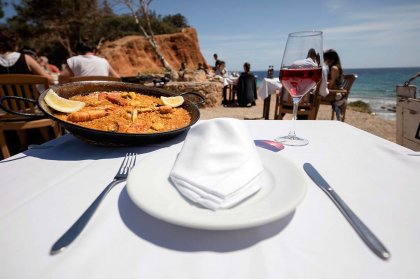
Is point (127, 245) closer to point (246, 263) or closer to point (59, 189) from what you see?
point (246, 263)

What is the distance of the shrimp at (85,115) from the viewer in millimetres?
854

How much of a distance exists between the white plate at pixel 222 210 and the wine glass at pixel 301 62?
464 mm

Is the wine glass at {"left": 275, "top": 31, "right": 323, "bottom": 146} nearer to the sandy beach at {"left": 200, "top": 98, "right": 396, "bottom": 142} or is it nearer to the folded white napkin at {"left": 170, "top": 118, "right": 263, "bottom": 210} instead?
the folded white napkin at {"left": 170, "top": 118, "right": 263, "bottom": 210}

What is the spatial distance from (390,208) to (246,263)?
0.37 m

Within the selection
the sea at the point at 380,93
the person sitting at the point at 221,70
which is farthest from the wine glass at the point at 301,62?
the person sitting at the point at 221,70

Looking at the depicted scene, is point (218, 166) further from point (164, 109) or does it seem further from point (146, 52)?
point (146, 52)

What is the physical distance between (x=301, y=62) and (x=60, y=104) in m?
0.94

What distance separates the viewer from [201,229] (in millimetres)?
373

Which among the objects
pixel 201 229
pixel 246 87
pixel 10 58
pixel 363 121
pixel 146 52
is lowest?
pixel 363 121

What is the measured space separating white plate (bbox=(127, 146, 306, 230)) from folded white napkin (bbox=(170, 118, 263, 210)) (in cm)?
2

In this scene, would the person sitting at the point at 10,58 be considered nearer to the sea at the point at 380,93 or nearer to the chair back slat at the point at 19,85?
the chair back slat at the point at 19,85

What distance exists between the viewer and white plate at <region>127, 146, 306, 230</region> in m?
0.36

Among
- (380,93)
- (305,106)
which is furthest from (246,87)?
(380,93)

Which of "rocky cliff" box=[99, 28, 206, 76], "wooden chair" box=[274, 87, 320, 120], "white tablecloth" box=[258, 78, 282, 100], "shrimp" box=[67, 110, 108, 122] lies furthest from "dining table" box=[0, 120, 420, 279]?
"rocky cliff" box=[99, 28, 206, 76]
